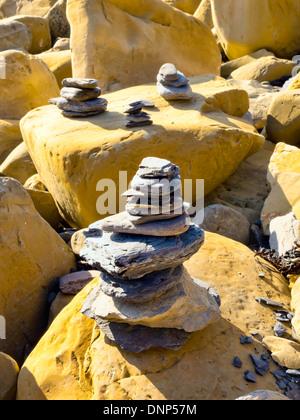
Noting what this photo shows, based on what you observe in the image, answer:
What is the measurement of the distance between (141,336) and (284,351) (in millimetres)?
917

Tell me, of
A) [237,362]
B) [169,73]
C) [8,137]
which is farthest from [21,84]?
[237,362]

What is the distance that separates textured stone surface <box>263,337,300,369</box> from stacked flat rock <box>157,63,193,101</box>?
3811 millimetres

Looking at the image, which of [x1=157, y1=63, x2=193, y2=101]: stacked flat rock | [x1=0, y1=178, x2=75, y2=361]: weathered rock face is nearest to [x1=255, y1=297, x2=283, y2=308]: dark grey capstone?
[x1=0, y1=178, x2=75, y2=361]: weathered rock face

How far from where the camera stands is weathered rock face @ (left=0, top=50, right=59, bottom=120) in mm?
7699

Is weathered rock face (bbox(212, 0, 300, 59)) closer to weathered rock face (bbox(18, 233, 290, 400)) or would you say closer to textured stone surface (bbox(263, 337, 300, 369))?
weathered rock face (bbox(18, 233, 290, 400))

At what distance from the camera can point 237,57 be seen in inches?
420

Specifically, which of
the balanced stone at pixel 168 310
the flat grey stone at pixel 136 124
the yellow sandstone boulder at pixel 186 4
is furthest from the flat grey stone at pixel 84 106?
the yellow sandstone boulder at pixel 186 4

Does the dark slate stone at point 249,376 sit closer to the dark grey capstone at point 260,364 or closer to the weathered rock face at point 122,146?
the dark grey capstone at point 260,364

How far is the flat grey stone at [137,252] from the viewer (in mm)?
2840

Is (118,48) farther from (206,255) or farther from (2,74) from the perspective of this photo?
(206,255)

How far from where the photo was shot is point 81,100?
19.6 ft
